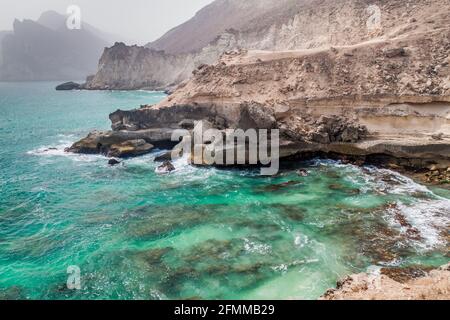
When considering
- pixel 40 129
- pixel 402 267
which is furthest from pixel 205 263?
pixel 40 129

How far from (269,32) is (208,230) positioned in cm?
7699

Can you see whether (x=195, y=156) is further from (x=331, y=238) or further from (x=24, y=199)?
(x=331, y=238)

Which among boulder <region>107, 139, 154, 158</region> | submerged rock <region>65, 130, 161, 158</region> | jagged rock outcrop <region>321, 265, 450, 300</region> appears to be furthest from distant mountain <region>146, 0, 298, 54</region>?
jagged rock outcrop <region>321, 265, 450, 300</region>

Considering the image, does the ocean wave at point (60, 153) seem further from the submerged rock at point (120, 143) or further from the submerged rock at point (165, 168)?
the submerged rock at point (165, 168)

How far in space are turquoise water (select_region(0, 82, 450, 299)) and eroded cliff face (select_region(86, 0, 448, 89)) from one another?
75.4ft

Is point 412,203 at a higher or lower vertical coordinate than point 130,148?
lower

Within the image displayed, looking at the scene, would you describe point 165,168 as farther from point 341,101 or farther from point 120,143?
point 341,101

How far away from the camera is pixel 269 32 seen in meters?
88.0

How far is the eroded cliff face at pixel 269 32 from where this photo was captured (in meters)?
44.3

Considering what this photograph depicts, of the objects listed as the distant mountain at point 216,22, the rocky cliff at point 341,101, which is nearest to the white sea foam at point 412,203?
the rocky cliff at point 341,101

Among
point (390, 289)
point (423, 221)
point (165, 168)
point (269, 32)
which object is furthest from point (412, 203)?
point (269, 32)

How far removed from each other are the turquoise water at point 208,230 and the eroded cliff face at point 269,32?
22975mm

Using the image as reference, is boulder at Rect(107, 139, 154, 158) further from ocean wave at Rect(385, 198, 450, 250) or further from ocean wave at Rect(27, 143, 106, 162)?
ocean wave at Rect(385, 198, 450, 250)

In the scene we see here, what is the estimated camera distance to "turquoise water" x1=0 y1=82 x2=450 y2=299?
15797mm
